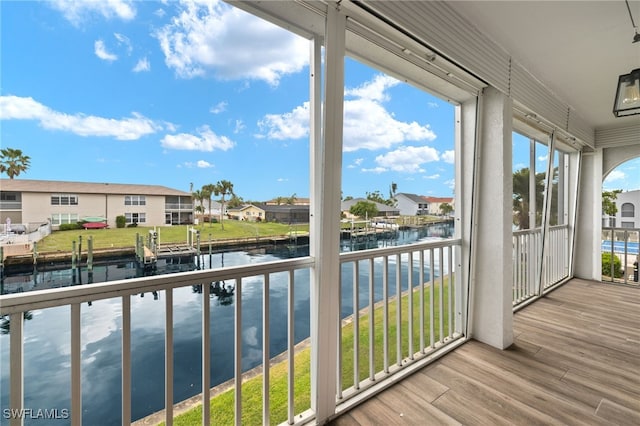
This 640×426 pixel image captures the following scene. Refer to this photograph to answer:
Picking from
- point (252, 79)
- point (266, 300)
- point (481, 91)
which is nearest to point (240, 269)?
point (266, 300)

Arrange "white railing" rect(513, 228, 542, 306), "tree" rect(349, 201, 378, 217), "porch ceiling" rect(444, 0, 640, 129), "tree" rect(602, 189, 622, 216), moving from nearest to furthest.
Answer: "tree" rect(349, 201, 378, 217) → "porch ceiling" rect(444, 0, 640, 129) → "white railing" rect(513, 228, 542, 306) → "tree" rect(602, 189, 622, 216)

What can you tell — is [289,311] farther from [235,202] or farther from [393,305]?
[393,305]

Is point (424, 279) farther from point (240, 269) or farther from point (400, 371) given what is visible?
point (240, 269)

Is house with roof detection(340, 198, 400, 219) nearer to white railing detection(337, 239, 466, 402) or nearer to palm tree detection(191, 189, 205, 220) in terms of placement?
white railing detection(337, 239, 466, 402)

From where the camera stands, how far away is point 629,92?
174 cm

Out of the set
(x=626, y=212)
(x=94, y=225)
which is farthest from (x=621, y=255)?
(x=94, y=225)

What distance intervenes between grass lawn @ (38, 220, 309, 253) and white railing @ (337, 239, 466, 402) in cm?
50

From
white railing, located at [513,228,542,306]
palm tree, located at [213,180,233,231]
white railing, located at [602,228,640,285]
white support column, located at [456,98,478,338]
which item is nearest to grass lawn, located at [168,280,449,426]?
white support column, located at [456,98,478,338]

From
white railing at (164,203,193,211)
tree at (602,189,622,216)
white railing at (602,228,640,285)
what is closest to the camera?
white railing at (164,203,193,211)

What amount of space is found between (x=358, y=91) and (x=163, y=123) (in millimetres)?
1100

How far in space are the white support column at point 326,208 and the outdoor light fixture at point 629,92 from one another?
1869mm

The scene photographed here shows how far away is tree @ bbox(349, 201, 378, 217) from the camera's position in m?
1.64

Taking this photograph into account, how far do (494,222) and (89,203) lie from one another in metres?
A: 2.64

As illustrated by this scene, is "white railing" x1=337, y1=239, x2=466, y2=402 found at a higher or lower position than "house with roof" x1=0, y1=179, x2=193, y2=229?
lower
